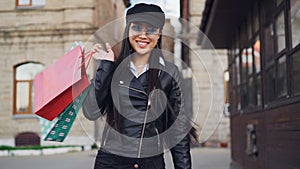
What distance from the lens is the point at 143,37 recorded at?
1.93 m

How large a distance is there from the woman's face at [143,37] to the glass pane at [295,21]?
291cm

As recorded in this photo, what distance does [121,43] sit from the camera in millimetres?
2031

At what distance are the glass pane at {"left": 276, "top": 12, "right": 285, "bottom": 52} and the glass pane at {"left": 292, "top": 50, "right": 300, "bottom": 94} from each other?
0.56 meters

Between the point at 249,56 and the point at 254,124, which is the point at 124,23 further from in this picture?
the point at 249,56

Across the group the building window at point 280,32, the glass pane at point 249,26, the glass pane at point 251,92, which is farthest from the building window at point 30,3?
the building window at point 280,32

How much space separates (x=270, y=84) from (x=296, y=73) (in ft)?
4.42

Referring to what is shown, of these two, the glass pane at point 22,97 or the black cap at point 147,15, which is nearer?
the black cap at point 147,15

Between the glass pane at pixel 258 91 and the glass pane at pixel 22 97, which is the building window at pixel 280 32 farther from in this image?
the glass pane at pixel 22 97

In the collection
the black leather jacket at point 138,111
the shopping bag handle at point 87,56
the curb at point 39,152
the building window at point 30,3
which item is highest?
the building window at point 30,3

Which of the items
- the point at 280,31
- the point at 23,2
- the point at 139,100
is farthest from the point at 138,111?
the point at 23,2

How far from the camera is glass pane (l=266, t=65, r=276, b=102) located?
19.0 feet

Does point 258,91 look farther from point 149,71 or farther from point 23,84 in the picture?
point 23,84

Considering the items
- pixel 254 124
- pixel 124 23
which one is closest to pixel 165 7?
pixel 124 23

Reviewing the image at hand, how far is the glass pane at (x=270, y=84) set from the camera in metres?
5.80
